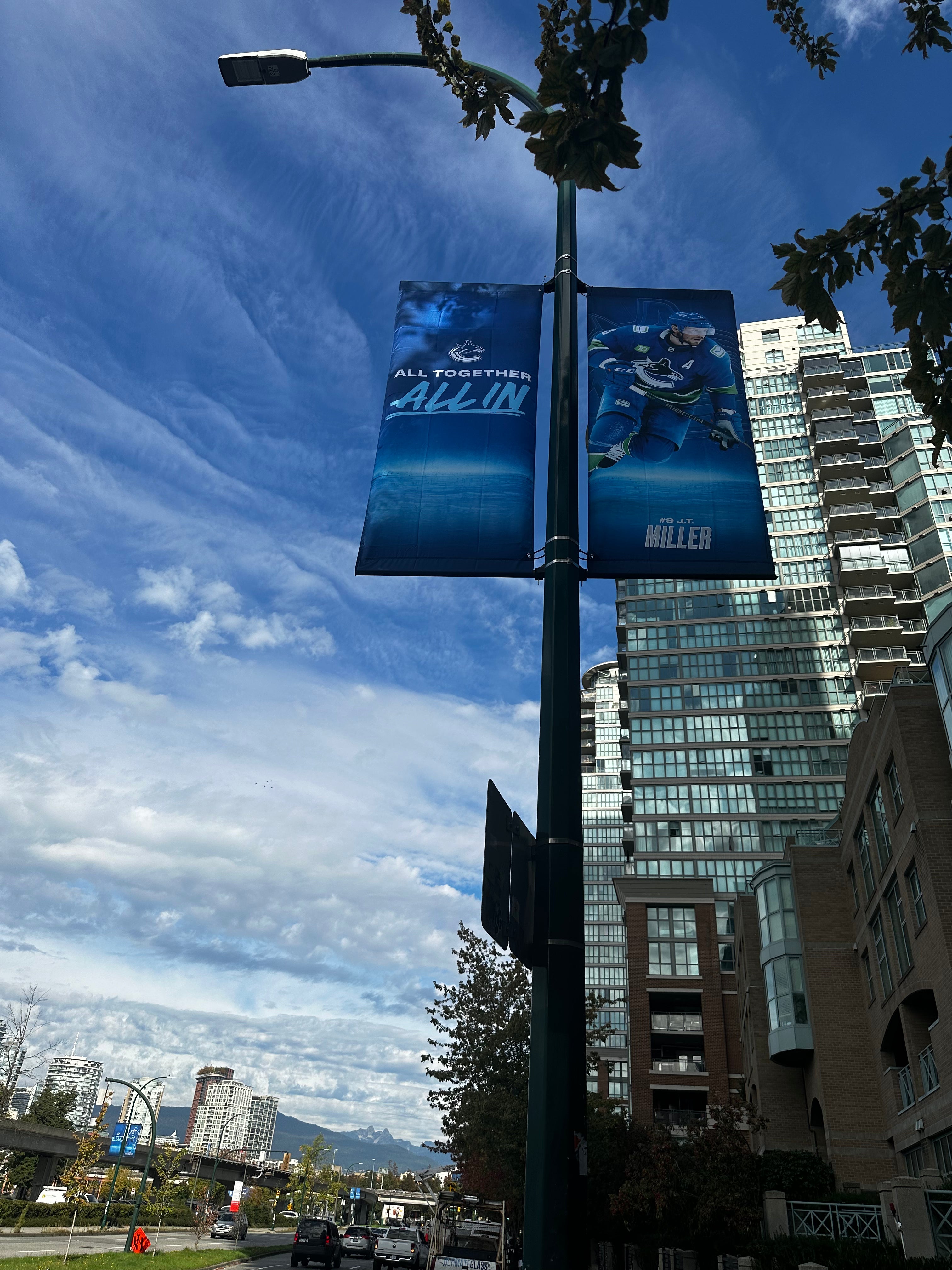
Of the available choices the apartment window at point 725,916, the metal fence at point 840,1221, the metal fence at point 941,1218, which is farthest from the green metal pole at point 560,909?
the apartment window at point 725,916

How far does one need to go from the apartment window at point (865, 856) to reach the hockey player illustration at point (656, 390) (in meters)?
27.9

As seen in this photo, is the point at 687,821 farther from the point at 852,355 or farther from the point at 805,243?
the point at 805,243

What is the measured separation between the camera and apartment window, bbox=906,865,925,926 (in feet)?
86.4

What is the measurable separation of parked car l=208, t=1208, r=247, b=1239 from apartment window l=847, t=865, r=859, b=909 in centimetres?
4038

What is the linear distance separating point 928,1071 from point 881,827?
26.1ft

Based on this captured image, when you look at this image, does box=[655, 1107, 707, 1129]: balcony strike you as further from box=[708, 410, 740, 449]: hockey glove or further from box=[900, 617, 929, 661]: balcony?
box=[708, 410, 740, 449]: hockey glove

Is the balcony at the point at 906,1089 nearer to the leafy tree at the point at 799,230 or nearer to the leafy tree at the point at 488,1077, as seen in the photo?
the leafy tree at the point at 488,1077

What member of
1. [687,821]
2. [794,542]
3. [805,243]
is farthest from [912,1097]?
[794,542]

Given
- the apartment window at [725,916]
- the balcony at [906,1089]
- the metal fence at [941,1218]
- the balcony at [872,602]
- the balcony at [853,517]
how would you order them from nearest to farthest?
the metal fence at [941,1218], the balcony at [906,1089], the apartment window at [725,916], the balcony at [872,602], the balcony at [853,517]

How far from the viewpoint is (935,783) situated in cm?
2592

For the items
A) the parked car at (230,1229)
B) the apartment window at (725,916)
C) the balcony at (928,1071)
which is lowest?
the parked car at (230,1229)

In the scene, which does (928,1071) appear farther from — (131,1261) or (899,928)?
(131,1261)

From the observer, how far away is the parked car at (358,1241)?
51.4 m

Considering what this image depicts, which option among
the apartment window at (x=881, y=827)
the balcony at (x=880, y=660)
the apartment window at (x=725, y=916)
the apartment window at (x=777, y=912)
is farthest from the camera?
the balcony at (x=880, y=660)
